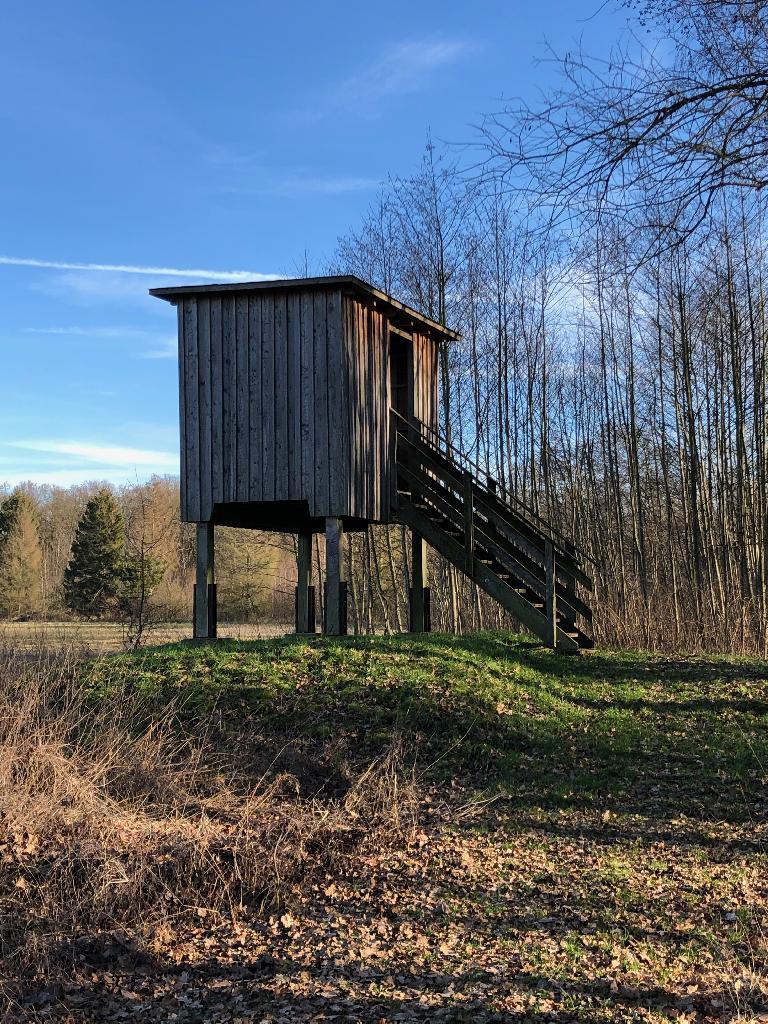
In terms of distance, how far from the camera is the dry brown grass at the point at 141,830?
5.83 metres

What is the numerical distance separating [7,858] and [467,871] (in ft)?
10.9

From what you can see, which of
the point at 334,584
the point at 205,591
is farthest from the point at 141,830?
the point at 205,591

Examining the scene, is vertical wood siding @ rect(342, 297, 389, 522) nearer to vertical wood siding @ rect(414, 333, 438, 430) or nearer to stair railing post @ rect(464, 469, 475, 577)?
stair railing post @ rect(464, 469, 475, 577)

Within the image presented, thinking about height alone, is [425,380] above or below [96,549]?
above

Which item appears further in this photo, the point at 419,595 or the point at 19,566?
the point at 19,566

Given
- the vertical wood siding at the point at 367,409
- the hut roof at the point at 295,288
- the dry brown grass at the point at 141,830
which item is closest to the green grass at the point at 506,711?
the dry brown grass at the point at 141,830

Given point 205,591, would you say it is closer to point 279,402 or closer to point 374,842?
point 279,402

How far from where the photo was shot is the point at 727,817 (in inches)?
320

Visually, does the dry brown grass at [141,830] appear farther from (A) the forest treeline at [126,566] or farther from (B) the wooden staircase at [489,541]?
(A) the forest treeline at [126,566]

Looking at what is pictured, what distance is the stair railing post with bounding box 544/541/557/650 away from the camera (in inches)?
539

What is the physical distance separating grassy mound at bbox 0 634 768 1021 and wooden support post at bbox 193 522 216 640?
68.9 inches

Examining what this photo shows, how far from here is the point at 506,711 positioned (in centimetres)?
1100

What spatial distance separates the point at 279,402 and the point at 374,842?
8.19m

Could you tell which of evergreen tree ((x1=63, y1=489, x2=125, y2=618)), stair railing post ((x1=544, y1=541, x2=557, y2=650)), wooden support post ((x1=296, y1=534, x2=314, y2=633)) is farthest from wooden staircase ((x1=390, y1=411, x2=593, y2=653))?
evergreen tree ((x1=63, y1=489, x2=125, y2=618))
